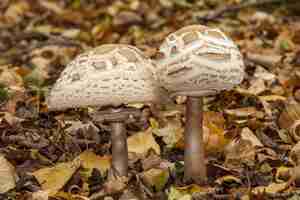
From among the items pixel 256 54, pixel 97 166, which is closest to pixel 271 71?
pixel 256 54

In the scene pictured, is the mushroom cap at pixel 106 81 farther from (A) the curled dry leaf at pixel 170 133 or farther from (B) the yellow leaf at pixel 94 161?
(A) the curled dry leaf at pixel 170 133

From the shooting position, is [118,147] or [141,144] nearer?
[118,147]

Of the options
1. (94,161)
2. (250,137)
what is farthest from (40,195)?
(250,137)

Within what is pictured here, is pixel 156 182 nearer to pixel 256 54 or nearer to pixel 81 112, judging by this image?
pixel 81 112

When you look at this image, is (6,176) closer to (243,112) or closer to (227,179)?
(227,179)

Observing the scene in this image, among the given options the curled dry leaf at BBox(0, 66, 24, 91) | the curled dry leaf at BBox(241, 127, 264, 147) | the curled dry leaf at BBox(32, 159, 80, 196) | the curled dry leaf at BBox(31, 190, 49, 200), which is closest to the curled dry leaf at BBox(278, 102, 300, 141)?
the curled dry leaf at BBox(241, 127, 264, 147)

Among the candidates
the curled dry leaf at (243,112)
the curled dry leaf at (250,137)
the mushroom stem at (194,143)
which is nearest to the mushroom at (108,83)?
the mushroom stem at (194,143)
